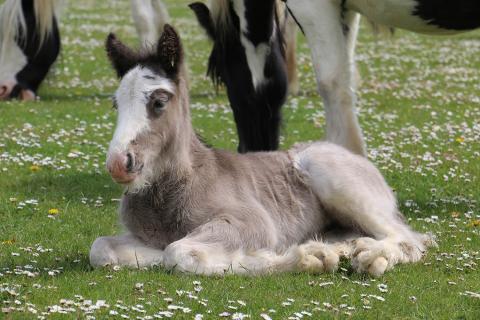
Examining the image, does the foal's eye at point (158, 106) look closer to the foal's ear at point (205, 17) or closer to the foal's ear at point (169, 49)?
the foal's ear at point (169, 49)

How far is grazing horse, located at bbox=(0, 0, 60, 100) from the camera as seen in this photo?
13555 mm

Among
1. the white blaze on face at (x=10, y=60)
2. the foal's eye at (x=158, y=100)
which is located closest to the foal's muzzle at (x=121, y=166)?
the foal's eye at (x=158, y=100)

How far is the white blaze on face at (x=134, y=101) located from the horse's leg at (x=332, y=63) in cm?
233

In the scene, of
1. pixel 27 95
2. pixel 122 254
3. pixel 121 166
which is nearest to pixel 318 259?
pixel 122 254

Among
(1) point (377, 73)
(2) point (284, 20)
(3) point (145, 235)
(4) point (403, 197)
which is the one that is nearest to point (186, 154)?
(3) point (145, 235)

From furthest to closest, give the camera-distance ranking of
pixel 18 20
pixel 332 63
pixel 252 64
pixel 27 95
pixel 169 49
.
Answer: pixel 27 95 < pixel 18 20 < pixel 252 64 < pixel 332 63 < pixel 169 49

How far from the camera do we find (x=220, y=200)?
243 inches

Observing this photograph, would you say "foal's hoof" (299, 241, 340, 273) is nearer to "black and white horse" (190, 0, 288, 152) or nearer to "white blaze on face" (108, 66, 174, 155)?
"white blaze on face" (108, 66, 174, 155)

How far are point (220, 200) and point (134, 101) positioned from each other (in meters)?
0.91

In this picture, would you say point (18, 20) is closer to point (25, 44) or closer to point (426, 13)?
point (25, 44)

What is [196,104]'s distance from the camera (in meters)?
14.1

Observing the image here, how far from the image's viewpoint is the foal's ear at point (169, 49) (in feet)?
19.3

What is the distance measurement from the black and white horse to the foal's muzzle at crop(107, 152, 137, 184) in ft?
11.5

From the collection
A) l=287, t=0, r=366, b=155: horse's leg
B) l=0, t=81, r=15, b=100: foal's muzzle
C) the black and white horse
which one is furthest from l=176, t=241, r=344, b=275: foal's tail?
l=0, t=81, r=15, b=100: foal's muzzle
